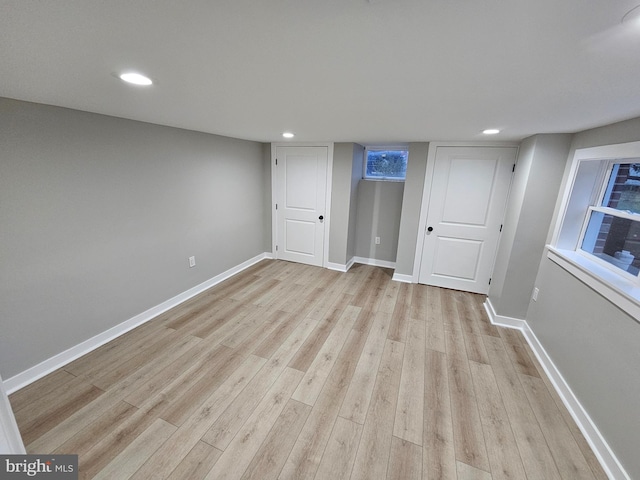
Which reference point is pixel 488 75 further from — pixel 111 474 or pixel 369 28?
pixel 111 474

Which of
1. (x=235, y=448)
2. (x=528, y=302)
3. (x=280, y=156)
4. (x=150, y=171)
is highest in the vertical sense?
(x=280, y=156)

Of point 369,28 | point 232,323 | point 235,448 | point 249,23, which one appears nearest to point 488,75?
point 369,28

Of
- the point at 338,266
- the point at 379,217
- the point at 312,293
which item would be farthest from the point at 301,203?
the point at 312,293

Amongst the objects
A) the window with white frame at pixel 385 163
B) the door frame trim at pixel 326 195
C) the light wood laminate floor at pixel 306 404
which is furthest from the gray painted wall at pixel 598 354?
the door frame trim at pixel 326 195

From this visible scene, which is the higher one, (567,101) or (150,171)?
(567,101)

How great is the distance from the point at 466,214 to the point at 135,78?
140 inches

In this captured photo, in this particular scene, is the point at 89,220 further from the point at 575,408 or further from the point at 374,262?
the point at 575,408

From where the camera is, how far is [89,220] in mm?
2080

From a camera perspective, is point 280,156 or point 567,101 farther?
point 280,156

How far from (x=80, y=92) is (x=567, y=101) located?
2.77 m

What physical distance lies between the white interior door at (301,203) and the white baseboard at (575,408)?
2.78 meters

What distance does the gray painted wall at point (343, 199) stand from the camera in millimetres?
3756

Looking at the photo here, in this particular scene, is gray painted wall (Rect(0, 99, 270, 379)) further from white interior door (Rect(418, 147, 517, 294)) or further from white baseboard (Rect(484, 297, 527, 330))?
white baseboard (Rect(484, 297, 527, 330))

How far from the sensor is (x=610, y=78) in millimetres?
1061
